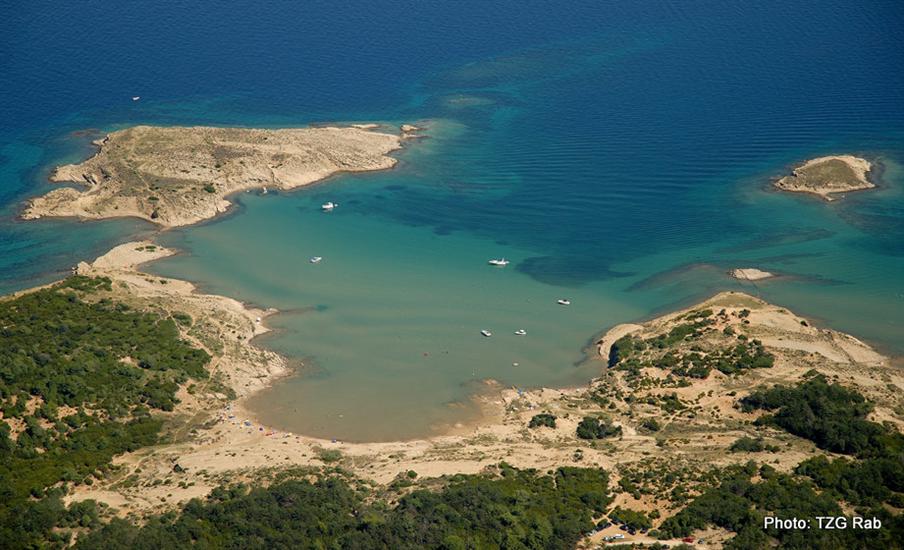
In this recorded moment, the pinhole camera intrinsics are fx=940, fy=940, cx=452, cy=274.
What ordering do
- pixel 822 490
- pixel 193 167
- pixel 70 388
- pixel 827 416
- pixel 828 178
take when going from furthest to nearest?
pixel 193 167 → pixel 828 178 → pixel 70 388 → pixel 827 416 → pixel 822 490

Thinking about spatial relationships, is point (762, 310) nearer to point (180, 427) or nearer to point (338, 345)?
point (338, 345)

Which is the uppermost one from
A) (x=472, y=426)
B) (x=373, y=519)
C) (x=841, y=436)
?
(x=841, y=436)

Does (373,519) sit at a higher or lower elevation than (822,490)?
lower

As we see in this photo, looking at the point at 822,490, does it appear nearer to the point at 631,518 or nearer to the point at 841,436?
the point at 841,436

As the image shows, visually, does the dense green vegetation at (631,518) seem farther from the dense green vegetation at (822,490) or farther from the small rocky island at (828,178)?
the small rocky island at (828,178)

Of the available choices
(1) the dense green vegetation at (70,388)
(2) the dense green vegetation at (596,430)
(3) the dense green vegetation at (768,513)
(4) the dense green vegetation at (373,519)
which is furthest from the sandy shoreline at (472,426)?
(3) the dense green vegetation at (768,513)

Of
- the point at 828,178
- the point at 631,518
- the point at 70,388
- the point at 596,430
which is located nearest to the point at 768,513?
the point at 631,518
